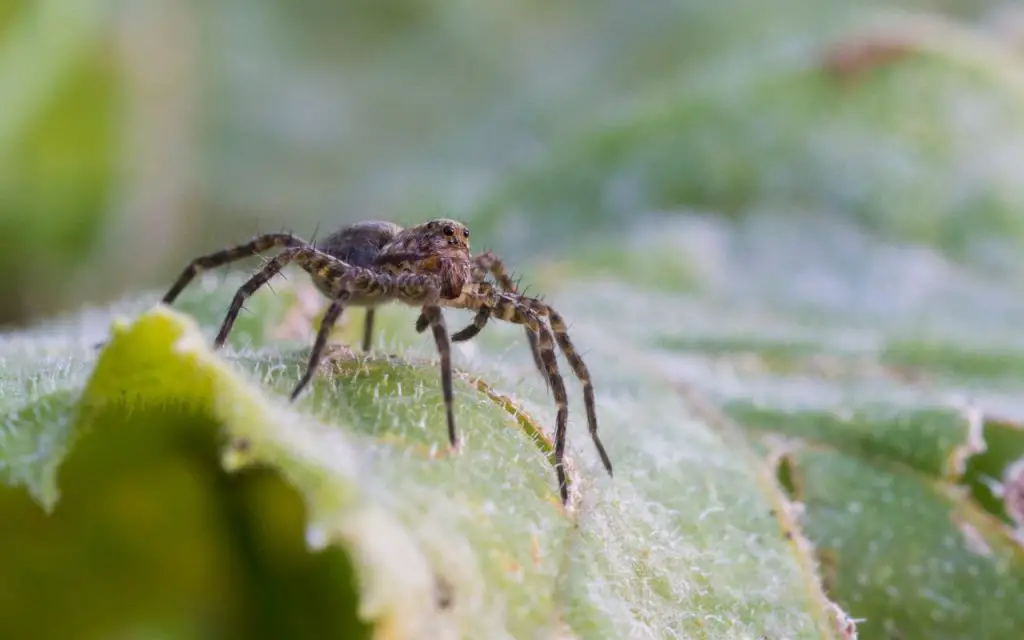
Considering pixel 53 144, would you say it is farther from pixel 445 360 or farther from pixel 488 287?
pixel 445 360

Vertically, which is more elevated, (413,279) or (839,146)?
(839,146)

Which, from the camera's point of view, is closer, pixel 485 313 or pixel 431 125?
pixel 485 313

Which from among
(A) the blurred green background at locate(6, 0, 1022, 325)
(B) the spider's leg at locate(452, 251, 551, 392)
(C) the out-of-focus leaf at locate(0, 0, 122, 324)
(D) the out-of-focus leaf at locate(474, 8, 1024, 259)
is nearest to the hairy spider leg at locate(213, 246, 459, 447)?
(B) the spider's leg at locate(452, 251, 551, 392)

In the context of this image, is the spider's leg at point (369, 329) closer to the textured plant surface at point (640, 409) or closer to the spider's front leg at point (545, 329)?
the textured plant surface at point (640, 409)

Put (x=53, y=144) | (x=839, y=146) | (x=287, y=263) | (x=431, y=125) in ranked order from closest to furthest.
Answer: (x=287, y=263) → (x=839, y=146) → (x=53, y=144) → (x=431, y=125)

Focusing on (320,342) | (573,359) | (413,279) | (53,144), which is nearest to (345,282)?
(413,279)

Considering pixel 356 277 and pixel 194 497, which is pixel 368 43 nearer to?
pixel 356 277

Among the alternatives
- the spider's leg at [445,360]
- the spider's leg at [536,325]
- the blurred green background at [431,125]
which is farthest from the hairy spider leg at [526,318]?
the blurred green background at [431,125]
